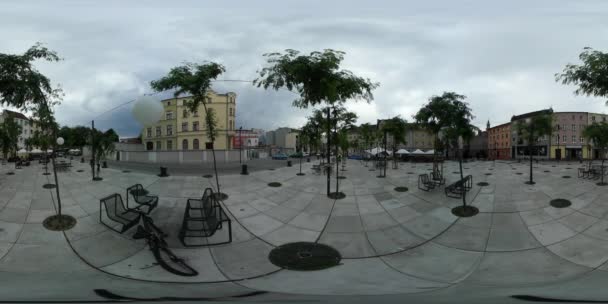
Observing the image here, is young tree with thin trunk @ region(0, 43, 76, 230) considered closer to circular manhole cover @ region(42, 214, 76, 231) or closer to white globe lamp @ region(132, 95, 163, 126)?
circular manhole cover @ region(42, 214, 76, 231)

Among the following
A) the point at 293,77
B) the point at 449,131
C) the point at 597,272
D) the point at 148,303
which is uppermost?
the point at 293,77

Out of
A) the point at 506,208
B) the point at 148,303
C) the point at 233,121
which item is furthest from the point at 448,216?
the point at 233,121

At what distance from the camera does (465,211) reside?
9633 mm

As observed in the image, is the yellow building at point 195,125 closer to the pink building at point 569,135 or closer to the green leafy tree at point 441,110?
the green leafy tree at point 441,110

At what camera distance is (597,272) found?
229 inches

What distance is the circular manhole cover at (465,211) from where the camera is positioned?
9422mm

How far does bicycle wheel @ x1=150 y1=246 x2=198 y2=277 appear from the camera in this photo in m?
5.44

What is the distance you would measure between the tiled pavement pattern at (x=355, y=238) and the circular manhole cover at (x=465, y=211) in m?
0.22

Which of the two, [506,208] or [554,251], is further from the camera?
[506,208]

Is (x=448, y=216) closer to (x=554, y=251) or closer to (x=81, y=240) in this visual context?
(x=554, y=251)

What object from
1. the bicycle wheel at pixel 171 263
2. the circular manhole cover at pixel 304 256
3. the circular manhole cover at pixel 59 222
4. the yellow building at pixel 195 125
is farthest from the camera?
the yellow building at pixel 195 125

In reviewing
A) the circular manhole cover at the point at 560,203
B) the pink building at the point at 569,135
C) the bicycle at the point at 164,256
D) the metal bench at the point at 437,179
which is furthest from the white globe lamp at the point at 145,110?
the pink building at the point at 569,135

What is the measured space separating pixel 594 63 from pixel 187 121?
167 ft

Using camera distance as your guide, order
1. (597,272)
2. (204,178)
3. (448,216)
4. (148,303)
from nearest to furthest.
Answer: (148,303), (597,272), (448,216), (204,178)
